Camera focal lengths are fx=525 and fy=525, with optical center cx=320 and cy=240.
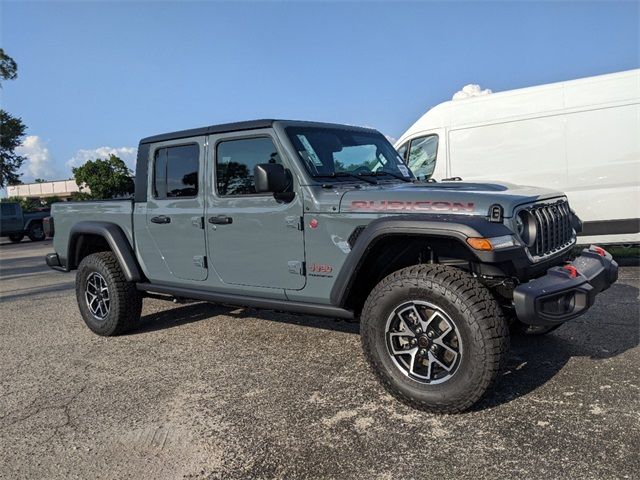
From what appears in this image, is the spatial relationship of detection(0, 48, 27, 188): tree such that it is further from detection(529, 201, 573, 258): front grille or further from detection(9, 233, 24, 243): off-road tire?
detection(529, 201, 573, 258): front grille

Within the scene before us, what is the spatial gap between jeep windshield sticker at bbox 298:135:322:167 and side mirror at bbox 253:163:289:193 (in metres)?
0.35

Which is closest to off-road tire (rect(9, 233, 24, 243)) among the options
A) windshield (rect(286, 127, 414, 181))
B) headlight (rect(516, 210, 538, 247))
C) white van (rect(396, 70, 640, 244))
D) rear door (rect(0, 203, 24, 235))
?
rear door (rect(0, 203, 24, 235))

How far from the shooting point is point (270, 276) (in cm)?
397

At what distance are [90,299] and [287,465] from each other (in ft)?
11.7

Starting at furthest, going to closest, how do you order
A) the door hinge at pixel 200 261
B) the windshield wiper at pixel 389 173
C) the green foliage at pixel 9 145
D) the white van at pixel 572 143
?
the green foliage at pixel 9 145 < the white van at pixel 572 143 < the door hinge at pixel 200 261 < the windshield wiper at pixel 389 173

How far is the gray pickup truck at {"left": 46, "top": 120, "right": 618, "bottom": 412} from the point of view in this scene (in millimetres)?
3033

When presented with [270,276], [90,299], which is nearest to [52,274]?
[90,299]

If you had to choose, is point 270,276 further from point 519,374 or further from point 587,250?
point 587,250

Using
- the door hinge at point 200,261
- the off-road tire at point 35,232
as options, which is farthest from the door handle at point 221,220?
the off-road tire at point 35,232

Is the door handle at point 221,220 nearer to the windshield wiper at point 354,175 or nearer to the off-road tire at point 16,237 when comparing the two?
the windshield wiper at point 354,175

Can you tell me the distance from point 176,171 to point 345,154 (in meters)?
1.58

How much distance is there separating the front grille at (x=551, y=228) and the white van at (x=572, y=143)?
4.20 meters

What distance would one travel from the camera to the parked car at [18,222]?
866 inches

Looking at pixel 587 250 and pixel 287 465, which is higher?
pixel 587 250
